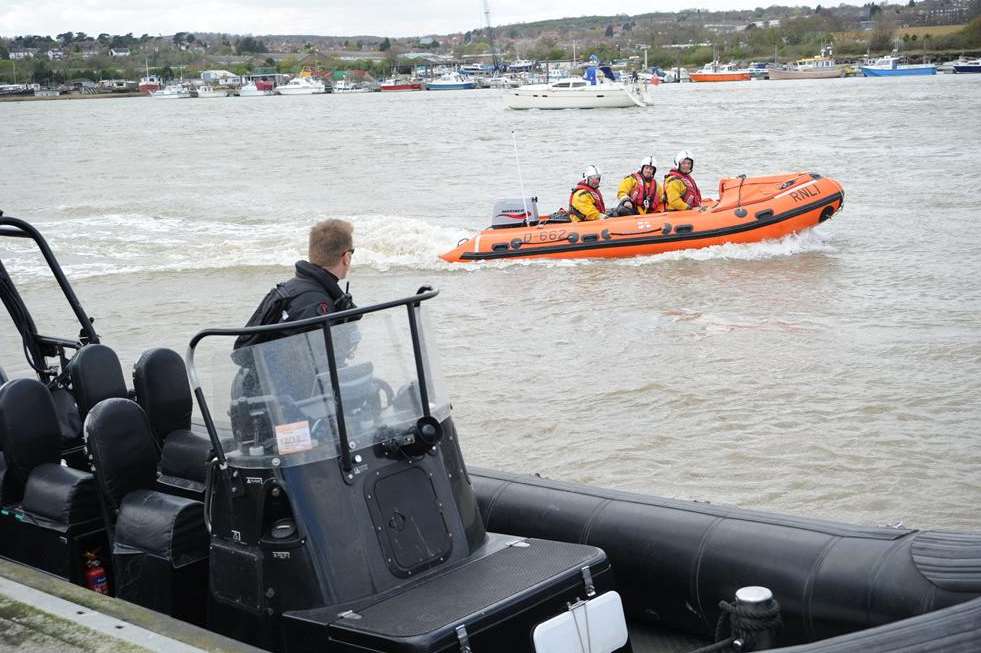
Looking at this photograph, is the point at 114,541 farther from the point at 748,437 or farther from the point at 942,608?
the point at 748,437

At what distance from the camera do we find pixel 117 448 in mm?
4176

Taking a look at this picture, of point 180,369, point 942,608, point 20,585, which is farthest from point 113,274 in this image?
point 942,608

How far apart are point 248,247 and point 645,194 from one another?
259 inches

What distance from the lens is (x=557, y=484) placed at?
448 centimetres

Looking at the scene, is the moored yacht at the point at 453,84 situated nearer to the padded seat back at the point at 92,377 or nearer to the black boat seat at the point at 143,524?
the padded seat back at the point at 92,377

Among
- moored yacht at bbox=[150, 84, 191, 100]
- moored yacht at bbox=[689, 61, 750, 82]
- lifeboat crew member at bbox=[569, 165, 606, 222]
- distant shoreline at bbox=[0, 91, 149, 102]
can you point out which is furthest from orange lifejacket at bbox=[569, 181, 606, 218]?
moored yacht at bbox=[150, 84, 191, 100]

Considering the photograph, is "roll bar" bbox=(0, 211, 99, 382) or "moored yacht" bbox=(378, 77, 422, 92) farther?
"moored yacht" bbox=(378, 77, 422, 92)

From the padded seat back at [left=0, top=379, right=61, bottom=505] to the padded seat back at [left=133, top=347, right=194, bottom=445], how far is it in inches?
14.1

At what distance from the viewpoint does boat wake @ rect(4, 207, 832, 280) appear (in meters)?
15.7

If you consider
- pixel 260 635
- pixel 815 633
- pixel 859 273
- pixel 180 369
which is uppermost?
pixel 180 369

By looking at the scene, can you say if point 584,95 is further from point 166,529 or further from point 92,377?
point 166,529

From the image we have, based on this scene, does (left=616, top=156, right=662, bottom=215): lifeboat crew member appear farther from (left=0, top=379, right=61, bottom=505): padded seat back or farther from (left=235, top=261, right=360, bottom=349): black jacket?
(left=235, top=261, right=360, bottom=349): black jacket

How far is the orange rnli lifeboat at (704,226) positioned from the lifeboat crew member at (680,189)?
0.22 metres

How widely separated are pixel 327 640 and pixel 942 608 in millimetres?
1721
